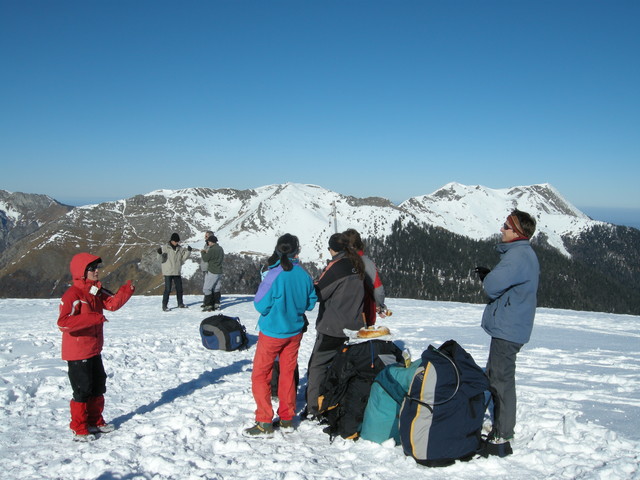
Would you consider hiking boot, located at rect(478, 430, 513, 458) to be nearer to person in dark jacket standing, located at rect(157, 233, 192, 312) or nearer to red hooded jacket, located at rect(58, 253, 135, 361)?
red hooded jacket, located at rect(58, 253, 135, 361)

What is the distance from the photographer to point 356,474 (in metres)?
4.32

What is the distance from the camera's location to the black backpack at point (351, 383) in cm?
513

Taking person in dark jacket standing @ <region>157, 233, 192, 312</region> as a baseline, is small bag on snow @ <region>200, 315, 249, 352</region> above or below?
below

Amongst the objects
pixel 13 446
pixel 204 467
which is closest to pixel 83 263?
pixel 13 446

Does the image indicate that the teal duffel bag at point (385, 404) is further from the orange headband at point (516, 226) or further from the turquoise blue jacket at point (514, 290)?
the orange headband at point (516, 226)

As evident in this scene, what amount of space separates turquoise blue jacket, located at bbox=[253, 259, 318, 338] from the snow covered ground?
1.40 metres

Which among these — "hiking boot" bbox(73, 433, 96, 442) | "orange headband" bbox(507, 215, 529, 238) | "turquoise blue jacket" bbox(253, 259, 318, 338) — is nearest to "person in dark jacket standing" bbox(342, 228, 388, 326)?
"turquoise blue jacket" bbox(253, 259, 318, 338)

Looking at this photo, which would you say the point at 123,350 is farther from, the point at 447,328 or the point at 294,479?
the point at 447,328

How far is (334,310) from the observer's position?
19.0 feet

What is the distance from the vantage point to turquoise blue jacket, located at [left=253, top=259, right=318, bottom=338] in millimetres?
5242

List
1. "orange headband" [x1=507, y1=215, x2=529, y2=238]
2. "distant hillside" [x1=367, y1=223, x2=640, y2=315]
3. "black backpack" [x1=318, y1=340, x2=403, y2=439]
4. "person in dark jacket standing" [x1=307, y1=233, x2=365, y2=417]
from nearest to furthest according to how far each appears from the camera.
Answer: "orange headband" [x1=507, y1=215, x2=529, y2=238], "black backpack" [x1=318, y1=340, x2=403, y2=439], "person in dark jacket standing" [x1=307, y1=233, x2=365, y2=417], "distant hillside" [x1=367, y1=223, x2=640, y2=315]

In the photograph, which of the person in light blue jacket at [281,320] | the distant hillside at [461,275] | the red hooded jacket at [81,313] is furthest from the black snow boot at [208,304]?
the distant hillside at [461,275]

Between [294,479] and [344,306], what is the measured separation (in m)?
2.25

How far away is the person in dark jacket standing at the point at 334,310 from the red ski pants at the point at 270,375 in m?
0.38
